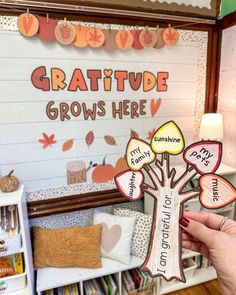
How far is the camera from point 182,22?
174 centimetres

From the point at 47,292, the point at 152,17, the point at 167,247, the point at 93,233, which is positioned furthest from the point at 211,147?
the point at 47,292

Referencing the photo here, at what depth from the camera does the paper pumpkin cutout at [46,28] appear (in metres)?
1.41

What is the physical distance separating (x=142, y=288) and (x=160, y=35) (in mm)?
1904

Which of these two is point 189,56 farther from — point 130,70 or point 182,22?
point 130,70

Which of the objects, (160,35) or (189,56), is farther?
(189,56)

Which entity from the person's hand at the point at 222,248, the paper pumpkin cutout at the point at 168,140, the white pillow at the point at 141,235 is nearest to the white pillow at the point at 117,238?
the white pillow at the point at 141,235

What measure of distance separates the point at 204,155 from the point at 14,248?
1248 millimetres

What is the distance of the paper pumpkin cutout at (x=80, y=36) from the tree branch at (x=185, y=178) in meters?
1.21

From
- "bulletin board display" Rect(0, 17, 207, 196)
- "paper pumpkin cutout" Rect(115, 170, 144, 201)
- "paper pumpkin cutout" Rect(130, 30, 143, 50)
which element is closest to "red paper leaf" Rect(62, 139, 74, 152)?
"bulletin board display" Rect(0, 17, 207, 196)

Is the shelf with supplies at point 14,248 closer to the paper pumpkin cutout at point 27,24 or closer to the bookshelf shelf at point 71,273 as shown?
the bookshelf shelf at point 71,273

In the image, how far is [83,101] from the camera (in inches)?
63.3

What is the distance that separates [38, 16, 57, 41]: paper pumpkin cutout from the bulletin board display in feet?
0.19

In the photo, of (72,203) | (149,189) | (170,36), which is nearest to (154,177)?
(149,189)

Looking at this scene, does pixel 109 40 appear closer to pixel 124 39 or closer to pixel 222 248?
pixel 124 39
